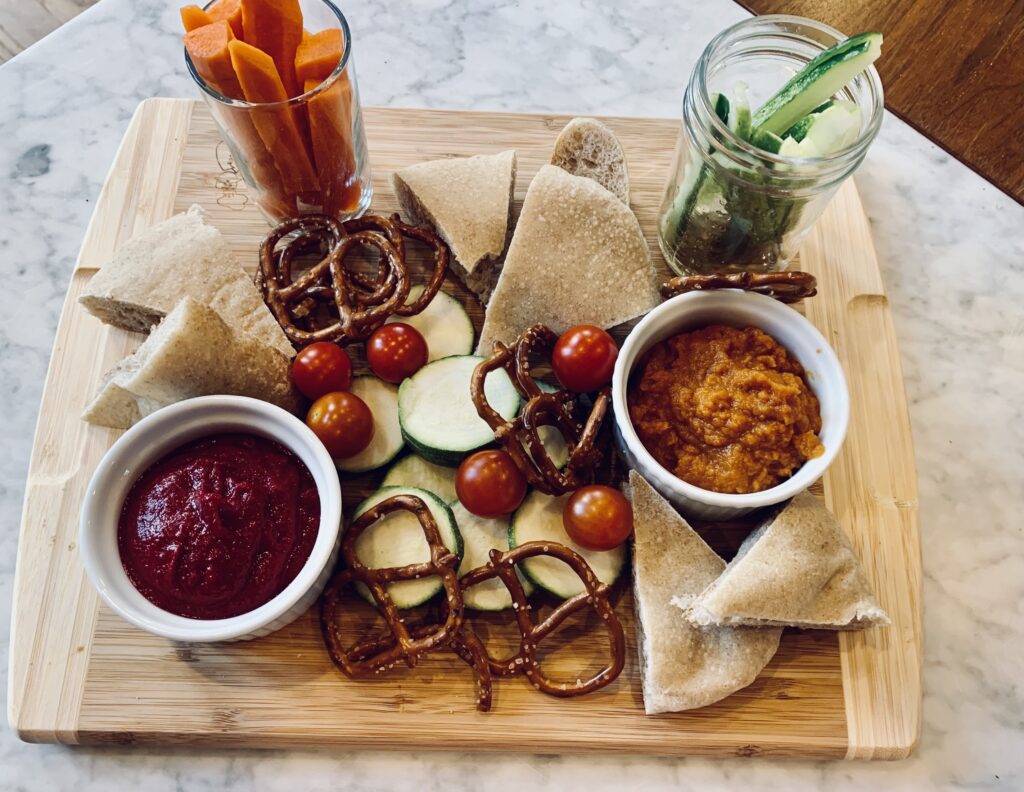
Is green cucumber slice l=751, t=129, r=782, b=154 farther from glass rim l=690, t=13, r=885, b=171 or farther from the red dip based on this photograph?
the red dip

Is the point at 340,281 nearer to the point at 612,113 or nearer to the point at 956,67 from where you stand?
the point at 612,113

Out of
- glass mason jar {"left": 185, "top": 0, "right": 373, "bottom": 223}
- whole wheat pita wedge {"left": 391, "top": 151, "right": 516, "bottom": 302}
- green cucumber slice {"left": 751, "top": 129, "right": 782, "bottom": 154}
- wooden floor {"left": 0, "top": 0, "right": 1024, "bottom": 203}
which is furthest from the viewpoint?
wooden floor {"left": 0, "top": 0, "right": 1024, "bottom": 203}

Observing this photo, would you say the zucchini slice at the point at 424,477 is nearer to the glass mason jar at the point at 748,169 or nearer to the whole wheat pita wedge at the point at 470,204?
the whole wheat pita wedge at the point at 470,204

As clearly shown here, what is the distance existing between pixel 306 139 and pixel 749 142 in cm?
128

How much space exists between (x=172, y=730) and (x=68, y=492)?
A: 77 cm

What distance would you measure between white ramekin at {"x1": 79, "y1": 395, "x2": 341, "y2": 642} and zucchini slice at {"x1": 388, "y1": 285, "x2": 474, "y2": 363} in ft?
1.96

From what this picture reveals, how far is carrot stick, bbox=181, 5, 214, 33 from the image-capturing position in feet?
7.89

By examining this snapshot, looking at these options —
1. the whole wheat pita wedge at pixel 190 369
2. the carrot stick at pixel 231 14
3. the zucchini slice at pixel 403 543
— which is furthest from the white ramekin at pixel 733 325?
the carrot stick at pixel 231 14

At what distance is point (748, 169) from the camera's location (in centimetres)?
235

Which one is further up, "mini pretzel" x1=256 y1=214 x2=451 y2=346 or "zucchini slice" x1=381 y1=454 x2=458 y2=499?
"mini pretzel" x1=256 y1=214 x2=451 y2=346

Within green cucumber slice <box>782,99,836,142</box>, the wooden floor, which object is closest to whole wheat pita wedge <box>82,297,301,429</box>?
green cucumber slice <box>782,99,836,142</box>

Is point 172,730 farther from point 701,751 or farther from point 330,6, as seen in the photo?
point 330,6

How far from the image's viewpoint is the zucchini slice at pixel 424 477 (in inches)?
103

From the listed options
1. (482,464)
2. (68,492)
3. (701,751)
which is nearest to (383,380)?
(482,464)
